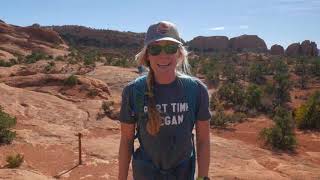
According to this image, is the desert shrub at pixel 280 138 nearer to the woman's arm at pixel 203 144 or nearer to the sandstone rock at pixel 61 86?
the sandstone rock at pixel 61 86

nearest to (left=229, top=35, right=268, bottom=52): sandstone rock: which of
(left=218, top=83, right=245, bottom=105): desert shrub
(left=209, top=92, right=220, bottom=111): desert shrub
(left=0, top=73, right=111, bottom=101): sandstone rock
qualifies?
(left=218, top=83, right=245, bottom=105): desert shrub

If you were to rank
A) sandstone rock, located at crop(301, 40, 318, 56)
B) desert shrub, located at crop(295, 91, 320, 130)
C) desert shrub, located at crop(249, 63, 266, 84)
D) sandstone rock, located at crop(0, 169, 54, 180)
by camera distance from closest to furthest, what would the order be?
sandstone rock, located at crop(0, 169, 54, 180)
desert shrub, located at crop(295, 91, 320, 130)
desert shrub, located at crop(249, 63, 266, 84)
sandstone rock, located at crop(301, 40, 318, 56)

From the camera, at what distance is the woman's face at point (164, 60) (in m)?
2.67

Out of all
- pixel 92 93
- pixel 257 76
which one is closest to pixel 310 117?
pixel 92 93

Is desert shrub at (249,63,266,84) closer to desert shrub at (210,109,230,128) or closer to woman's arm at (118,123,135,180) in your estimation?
desert shrub at (210,109,230,128)

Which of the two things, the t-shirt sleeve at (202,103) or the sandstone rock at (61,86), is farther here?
the sandstone rock at (61,86)

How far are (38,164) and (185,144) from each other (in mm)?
6852

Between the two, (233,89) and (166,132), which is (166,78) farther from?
(233,89)

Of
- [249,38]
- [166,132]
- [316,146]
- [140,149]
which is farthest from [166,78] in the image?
[249,38]

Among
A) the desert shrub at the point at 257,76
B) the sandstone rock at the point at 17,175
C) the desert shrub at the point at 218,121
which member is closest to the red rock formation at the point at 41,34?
the desert shrub at the point at 257,76

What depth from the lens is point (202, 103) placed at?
9.21 feet

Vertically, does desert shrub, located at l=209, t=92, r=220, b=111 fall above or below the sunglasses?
below

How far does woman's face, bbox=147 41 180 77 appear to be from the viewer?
2.67 metres

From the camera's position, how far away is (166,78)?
2723 millimetres
